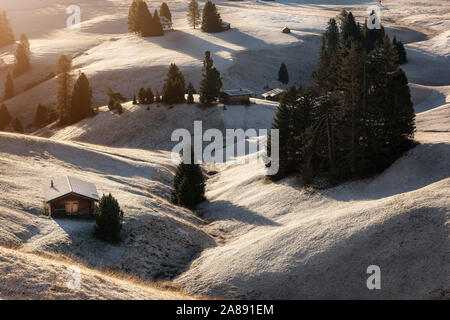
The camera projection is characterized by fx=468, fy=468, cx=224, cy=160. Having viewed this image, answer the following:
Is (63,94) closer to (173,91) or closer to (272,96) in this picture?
(173,91)

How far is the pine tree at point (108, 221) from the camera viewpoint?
3922cm

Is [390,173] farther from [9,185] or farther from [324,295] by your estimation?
[9,185]

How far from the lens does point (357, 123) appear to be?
49.2 metres

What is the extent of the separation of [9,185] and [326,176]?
3219 centimetres

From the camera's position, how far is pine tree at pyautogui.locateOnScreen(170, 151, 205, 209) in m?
54.8

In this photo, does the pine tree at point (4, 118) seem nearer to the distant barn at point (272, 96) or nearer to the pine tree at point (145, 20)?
the distant barn at point (272, 96)

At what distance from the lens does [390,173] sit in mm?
44500

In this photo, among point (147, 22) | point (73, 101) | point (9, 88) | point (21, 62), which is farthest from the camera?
point (147, 22)

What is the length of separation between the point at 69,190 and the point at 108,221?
534 centimetres

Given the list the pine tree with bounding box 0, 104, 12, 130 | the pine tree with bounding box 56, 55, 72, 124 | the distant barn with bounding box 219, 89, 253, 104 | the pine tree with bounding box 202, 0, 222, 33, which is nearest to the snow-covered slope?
the distant barn with bounding box 219, 89, 253, 104

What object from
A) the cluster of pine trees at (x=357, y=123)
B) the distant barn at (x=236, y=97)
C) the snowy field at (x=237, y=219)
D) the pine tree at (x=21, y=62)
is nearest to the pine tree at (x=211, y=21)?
the pine tree at (x=21, y=62)

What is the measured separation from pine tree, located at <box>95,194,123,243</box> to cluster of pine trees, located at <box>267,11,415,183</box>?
2100 cm

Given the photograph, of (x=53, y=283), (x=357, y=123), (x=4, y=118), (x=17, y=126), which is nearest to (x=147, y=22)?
(x=4, y=118)
